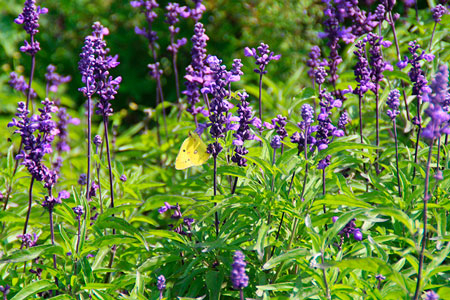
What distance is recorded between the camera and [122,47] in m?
9.66

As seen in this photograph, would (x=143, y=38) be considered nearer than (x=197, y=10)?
No

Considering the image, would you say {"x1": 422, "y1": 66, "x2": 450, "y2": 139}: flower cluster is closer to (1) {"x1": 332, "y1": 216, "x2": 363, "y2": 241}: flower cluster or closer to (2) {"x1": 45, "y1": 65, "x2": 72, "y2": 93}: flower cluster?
(1) {"x1": 332, "y1": 216, "x2": 363, "y2": 241}: flower cluster

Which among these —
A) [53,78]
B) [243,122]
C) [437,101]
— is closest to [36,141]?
[243,122]

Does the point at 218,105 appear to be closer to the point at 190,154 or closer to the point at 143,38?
the point at 190,154

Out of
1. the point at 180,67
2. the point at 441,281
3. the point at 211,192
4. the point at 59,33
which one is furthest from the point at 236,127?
the point at 59,33

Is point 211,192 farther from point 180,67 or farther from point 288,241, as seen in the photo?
point 180,67

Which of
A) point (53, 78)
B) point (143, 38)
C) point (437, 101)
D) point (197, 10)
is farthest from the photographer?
point (143, 38)

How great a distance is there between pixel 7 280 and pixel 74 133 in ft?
14.2

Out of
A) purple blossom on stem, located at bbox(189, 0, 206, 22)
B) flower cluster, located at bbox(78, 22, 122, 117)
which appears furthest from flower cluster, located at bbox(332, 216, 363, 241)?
purple blossom on stem, located at bbox(189, 0, 206, 22)

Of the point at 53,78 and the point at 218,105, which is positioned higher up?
the point at 53,78

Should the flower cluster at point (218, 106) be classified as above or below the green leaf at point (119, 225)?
above

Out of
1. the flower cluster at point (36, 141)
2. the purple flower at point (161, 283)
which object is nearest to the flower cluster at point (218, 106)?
the purple flower at point (161, 283)

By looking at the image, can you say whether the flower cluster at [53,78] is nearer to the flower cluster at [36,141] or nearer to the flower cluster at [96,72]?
the flower cluster at [96,72]

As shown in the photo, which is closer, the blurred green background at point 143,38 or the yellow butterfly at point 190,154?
the yellow butterfly at point 190,154
